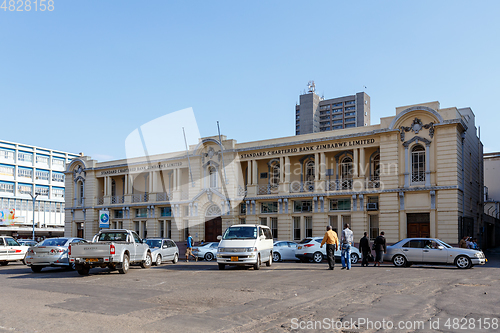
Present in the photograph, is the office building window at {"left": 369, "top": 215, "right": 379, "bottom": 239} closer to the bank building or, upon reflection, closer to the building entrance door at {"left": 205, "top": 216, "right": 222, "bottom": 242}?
the bank building

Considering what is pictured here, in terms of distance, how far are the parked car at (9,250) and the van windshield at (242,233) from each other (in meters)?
11.2

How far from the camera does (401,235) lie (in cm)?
3102

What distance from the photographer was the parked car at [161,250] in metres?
22.8

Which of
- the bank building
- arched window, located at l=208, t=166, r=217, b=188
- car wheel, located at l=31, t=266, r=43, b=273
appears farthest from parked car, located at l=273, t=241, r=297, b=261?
arched window, located at l=208, t=166, r=217, b=188

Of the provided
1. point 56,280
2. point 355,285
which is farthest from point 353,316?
point 56,280

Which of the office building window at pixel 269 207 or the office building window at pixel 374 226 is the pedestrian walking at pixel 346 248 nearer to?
the office building window at pixel 374 226

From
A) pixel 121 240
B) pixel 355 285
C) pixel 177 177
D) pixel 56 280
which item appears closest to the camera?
pixel 355 285

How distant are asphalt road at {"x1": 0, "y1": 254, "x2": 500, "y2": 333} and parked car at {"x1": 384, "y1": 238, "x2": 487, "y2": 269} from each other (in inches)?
207

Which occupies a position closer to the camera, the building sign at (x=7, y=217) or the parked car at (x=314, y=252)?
the parked car at (x=314, y=252)

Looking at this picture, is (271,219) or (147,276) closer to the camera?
(147,276)

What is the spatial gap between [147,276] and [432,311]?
10155 mm

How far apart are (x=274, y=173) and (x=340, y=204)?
659 cm

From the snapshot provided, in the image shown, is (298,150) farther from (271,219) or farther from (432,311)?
(432,311)

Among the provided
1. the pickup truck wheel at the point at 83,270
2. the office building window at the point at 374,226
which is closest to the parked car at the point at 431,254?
the office building window at the point at 374,226
